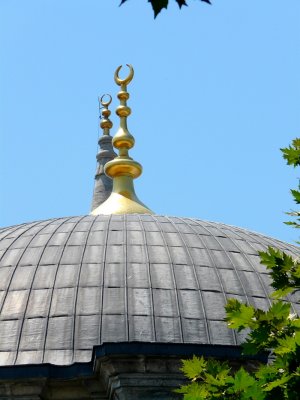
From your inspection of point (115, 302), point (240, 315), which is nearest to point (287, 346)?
point (240, 315)

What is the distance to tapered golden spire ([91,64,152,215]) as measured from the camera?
31.3 meters

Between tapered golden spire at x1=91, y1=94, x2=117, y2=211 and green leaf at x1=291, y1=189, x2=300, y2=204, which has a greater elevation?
tapered golden spire at x1=91, y1=94, x2=117, y2=211

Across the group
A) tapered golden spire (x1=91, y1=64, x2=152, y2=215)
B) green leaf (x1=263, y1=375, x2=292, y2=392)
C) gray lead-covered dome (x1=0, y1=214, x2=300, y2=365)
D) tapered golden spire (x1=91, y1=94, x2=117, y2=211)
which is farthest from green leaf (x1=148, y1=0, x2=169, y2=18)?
tapered golden spire (x1=91, y1=94, x2=117, y2=211)

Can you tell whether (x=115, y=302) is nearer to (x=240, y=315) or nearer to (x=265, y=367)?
(x=240, y=315)

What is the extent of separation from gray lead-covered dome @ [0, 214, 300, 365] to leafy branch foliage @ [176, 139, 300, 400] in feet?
31.0

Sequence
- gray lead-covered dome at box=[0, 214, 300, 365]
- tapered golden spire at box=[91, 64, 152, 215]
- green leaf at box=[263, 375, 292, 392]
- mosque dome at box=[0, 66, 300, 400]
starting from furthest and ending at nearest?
tapered golden spire at box=[91, 64, 152, 215], gray lead-covered dome at box=[0, 214, 300, 365], mosque dome at box=[0, 66, 300, 400], green leaf at box=[263, 375, 292, 392]

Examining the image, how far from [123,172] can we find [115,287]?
8678 mm

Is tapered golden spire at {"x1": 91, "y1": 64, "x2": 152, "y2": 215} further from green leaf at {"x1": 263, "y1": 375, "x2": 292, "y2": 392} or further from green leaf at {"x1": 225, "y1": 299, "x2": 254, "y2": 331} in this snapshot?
green leaf at {"x1": 263, "y1": 375, "x2": 292, "y2": 392}

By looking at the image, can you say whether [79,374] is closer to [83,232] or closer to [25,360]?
[25,360]

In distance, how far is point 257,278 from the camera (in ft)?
83.6

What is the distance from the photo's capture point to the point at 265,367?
44.1 ft

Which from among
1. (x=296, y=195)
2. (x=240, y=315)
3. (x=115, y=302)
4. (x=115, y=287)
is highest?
(x=115, y=287)

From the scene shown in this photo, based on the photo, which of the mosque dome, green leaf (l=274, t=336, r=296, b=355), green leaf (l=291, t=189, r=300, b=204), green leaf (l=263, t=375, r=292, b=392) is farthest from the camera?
the mosque dome

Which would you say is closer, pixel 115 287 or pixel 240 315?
pixel 240 315
